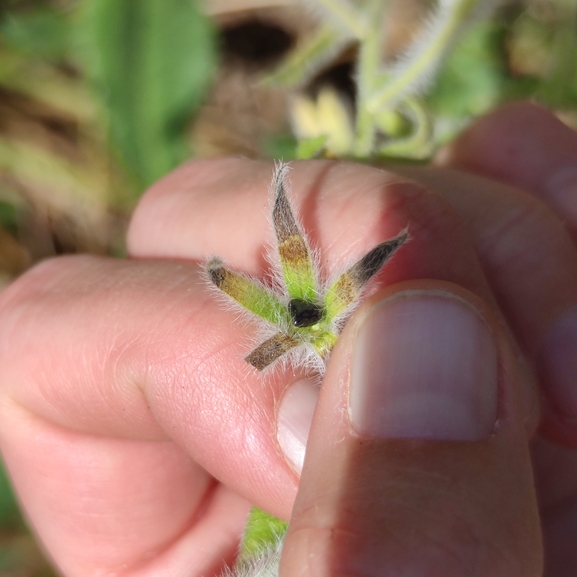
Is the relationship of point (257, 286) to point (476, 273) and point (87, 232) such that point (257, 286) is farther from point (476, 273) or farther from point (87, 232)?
point (87, 232)

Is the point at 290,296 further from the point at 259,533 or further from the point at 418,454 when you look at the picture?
the point at 259,533

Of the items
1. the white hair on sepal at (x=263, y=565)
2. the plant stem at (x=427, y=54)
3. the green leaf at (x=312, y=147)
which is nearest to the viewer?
the white hair on sepal at (x=263, y=565)

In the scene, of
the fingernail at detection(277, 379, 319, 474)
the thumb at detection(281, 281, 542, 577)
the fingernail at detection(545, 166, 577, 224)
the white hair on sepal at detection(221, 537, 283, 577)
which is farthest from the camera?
the fingernail at detection(545, 166, 577, 224)

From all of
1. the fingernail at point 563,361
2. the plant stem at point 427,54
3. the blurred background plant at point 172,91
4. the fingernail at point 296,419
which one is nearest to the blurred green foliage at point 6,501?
the blurred background plant at point 172,91

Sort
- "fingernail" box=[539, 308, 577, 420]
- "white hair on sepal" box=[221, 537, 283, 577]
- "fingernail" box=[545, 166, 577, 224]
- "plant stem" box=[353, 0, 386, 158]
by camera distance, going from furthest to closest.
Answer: "plant stem" box=[353, 0, 386, 158], "fingernail" box=[545, 166, 577, 224], "fingernail" box=[539, 308, 577, 420], "white hair on sepal" box=[221, 537, 283, 577]

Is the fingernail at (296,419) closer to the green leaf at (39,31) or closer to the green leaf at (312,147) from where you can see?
the green leaf at (312,147)

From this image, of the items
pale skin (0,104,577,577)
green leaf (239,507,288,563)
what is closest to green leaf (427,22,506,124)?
pale skin (0,104,577,577)

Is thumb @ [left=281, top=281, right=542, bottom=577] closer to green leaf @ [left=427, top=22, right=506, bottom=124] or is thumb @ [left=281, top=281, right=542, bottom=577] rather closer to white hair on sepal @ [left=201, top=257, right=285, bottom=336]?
white hair on sepal @ [left=201, top=257, right=285, bottom=336]
